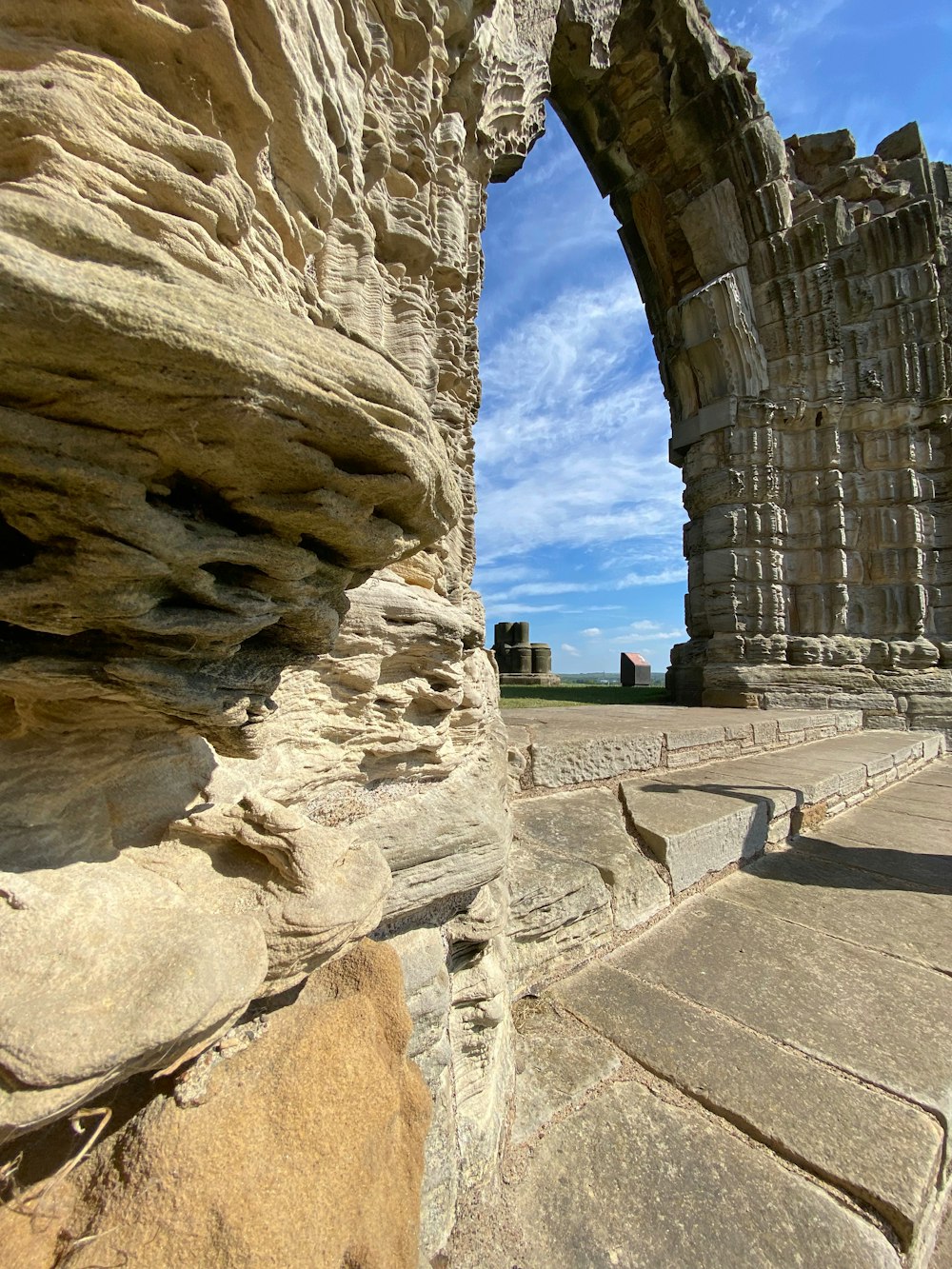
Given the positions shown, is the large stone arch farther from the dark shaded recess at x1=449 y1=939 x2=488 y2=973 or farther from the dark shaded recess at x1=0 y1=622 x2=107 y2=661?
the dark shaded recess at x1=0 y1=622 x2=107 y2=661

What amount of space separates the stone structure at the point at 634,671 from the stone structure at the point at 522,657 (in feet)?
4.97

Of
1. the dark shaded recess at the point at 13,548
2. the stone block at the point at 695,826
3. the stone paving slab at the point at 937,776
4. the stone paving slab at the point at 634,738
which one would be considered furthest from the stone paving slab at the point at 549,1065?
the stone paving slab at the point at 937,776

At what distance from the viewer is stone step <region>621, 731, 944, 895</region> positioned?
2326 mm

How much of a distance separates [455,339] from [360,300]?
23.1 inches

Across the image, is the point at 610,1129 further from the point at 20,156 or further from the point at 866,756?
the point at 866,756

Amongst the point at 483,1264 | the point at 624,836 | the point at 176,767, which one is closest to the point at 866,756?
the point at 624,836

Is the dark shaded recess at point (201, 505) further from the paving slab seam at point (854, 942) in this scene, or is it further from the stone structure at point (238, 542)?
the paving slab seam at point (854, 942)

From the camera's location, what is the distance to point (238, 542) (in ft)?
2.27

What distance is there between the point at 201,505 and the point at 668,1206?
1519 millimetres

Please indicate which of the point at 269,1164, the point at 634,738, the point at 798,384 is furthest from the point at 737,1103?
the point at 798,384

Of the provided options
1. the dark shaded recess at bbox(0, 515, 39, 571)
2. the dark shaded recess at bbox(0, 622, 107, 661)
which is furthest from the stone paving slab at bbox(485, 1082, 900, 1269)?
the dark shaded recess at bbox(0, 515, 39, 571)

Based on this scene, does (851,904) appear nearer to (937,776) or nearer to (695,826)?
(695,826)

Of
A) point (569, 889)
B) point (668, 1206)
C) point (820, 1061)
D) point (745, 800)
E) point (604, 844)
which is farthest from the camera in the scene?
point (745, 800)

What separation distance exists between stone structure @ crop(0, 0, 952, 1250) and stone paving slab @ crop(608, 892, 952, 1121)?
676mm
